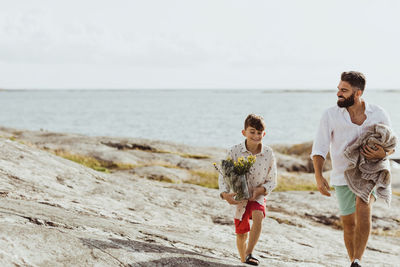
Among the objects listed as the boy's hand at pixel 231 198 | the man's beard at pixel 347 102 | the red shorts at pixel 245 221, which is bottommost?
the red shorts at pixel 245 221

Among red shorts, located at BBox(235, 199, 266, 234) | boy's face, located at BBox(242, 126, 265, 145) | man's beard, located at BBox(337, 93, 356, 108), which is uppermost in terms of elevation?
man's beard, located at BBox(337, 93, 356, 108)

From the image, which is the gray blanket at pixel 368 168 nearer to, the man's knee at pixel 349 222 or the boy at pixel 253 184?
the man's knee at pixel 349 222

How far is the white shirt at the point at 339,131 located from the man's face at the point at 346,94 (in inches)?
5.2

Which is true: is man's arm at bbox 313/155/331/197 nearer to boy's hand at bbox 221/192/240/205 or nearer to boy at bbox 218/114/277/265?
boy at bbox 218/114/277/265

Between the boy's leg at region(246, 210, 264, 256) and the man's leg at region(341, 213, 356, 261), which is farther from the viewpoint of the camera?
the man's leg at region(341, 213, 356, 261)

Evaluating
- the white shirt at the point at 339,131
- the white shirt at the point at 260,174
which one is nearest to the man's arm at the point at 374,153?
the white shirt at the point at 339,131

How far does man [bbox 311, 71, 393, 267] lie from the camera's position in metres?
6.87

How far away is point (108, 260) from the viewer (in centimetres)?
561

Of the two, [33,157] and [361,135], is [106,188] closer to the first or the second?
[33,157]

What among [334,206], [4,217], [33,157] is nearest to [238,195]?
[4,217]

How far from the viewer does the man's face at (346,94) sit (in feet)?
22.9

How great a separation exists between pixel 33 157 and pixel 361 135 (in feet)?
27.3
